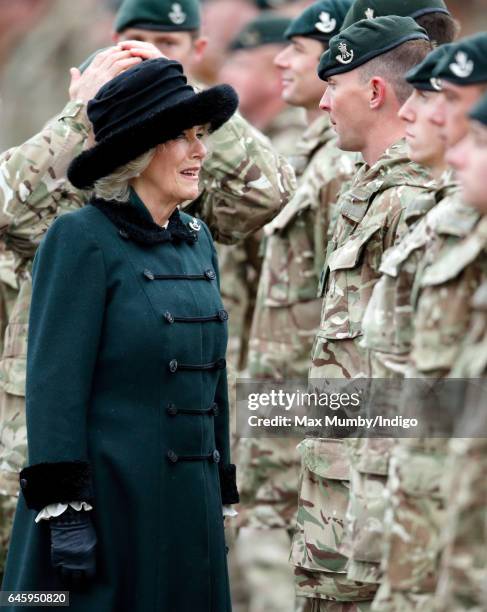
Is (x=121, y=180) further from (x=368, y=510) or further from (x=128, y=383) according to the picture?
(x=368, y=510)

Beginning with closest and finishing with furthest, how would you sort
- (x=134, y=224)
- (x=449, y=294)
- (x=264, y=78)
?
1. (x=449, y=294)
2. (x=134, y=224)
3. (x=264, y=78)

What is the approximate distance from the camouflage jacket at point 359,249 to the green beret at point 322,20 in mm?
1962

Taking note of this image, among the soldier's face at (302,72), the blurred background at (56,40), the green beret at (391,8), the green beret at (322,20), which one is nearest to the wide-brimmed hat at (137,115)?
the green beret at (391,8)

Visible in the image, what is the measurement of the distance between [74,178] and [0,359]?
168 cm

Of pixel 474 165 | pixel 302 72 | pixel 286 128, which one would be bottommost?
pixel 474 165

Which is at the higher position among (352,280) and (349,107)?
(349,107)

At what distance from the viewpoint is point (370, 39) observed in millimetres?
5895

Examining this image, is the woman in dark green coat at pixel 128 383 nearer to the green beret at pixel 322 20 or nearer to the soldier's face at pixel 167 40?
the green beret at pixel 322 20

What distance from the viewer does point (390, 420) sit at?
17.0ft

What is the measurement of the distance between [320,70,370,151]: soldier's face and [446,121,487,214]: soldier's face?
1502 mm

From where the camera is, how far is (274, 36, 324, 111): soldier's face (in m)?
7.94

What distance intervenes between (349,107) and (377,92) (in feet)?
0.36

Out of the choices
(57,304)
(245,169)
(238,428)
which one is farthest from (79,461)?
(238,428)

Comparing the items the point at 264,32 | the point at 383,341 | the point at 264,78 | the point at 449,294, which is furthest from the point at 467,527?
the point at 264,78
